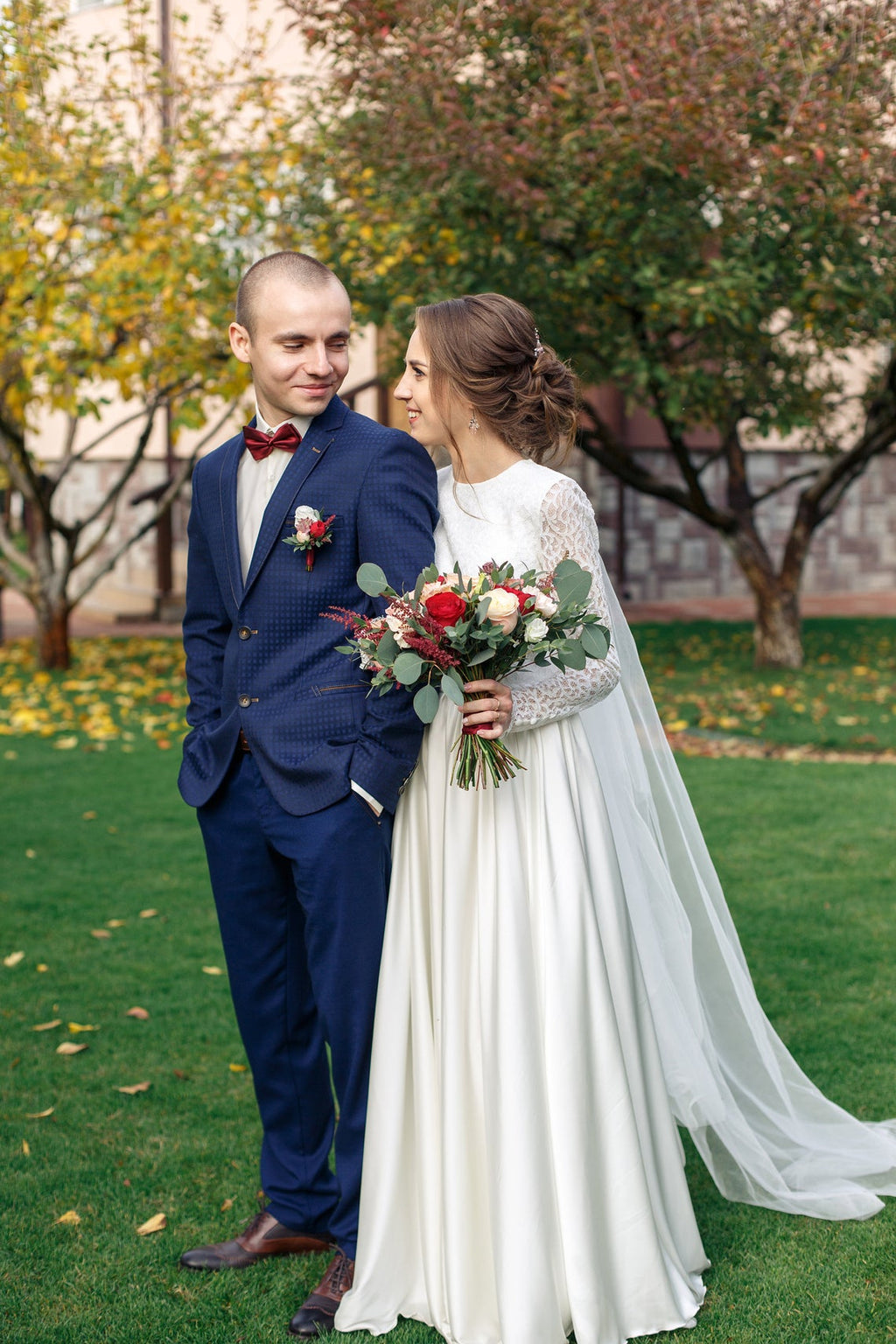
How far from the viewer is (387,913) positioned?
3000 mm

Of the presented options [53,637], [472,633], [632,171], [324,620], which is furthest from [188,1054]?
[53,637]

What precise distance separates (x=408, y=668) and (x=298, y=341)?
2.62ft

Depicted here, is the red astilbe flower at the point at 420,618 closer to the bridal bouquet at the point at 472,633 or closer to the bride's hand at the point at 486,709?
the bridal bouquet at the point at 472,633

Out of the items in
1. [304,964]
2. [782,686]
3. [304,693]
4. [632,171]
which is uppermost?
[632,171]

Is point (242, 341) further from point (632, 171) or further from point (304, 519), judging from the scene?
point (632, 171)

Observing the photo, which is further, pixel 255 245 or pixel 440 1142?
pixel 255 245

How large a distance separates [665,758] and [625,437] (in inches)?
638

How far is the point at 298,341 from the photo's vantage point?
2.90 m

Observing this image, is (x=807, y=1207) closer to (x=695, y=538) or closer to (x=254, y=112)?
(x=254, y=112)

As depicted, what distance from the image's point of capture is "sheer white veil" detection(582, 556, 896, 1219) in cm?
315

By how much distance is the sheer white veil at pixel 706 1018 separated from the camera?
3.15m

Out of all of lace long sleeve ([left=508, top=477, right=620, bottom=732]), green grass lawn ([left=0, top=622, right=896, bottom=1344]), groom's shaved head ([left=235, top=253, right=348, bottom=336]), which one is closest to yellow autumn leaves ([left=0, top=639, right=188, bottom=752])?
green grass lawn ([left=0, top=622, right=896, bottom=1344])

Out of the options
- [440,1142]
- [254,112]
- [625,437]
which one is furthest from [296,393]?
[625,437]

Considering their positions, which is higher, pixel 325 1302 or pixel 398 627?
pixel 398 627
